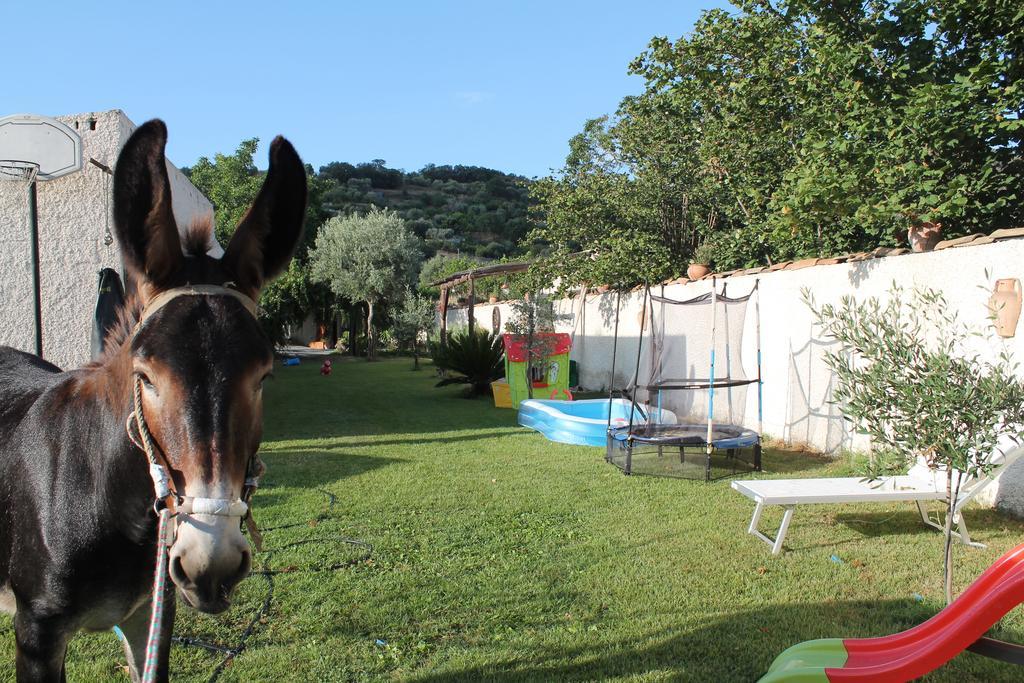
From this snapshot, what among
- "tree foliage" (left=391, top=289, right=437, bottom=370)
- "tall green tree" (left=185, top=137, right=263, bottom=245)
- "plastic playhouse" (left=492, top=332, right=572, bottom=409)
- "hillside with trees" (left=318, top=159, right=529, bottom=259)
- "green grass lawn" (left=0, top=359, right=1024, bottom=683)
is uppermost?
"hillside with trees" (left=318, top=159, right=529, bottom=259)

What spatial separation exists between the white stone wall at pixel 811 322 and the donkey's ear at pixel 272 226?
169 inches

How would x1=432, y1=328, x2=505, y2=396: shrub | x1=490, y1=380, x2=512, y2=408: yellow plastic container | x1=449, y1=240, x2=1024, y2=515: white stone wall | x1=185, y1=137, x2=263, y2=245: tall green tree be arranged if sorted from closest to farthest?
x1=449, y1=240, x2=1024, y2=515: white stone wall → x1=490, y1=380, x2=512, y2=408: yellow plastic container → x1=432, y1=328, x2=505, y2=396: shrub → x1=185, y1=137, x2=263, y2=245: tall green tree

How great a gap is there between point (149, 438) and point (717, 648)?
2.92 metres

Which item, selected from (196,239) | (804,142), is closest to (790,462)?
(804,142)

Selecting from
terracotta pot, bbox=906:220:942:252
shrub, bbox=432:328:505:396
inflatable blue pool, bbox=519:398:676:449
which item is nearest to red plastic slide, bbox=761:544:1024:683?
terracotta pot, bbox=906:220:942:252

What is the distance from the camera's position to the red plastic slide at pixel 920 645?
2178mm

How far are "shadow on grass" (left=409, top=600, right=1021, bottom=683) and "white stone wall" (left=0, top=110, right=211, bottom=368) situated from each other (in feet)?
22.0

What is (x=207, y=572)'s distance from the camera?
47.9 inches

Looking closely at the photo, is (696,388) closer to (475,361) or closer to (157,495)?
(157,495)

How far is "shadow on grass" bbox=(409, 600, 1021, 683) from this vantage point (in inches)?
117

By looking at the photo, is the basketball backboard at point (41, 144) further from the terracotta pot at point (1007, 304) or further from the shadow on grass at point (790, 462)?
the terracotta pot at point (1007, 304)

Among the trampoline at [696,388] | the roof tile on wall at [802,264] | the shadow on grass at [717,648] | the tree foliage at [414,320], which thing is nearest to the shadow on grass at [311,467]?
the trampoline at [696,388]

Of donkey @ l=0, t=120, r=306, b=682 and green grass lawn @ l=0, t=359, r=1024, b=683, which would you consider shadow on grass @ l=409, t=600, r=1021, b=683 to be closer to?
green grass lawn @ l=0, t=359, r=1024, b=683

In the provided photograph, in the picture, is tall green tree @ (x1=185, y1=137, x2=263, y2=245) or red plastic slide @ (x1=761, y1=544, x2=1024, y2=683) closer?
red plastic slide @ (x1=761, y1=544, x2=1024, y2=683)
